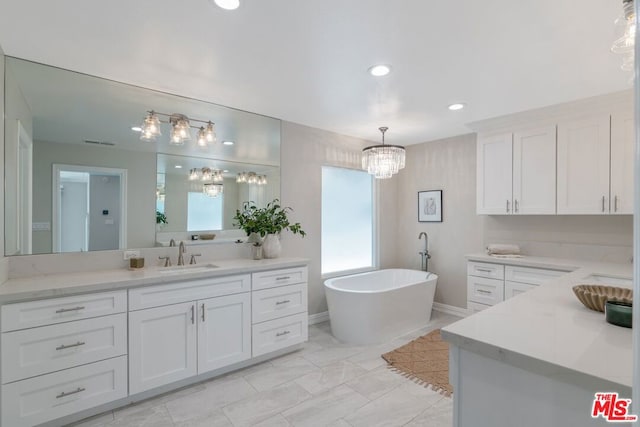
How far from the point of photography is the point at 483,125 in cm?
371

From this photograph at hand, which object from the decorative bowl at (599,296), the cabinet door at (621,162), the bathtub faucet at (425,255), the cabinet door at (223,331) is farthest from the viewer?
the bathtub faucet at (425,255)

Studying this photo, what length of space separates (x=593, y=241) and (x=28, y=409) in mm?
4993

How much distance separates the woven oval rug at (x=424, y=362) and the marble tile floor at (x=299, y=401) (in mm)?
94

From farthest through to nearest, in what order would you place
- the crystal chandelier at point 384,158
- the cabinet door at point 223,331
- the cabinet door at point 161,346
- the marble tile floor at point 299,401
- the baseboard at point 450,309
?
the baseboard at point 450,309, the crystal chandelier at point 384,158, the cabinet door at point 223,331, the cabinet door at point 161,346, the marble tile floor at point 299,401

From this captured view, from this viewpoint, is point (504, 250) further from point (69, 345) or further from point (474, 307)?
point (69, 345)

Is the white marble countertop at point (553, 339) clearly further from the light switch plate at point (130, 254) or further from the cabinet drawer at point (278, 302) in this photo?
the light switch plate at point (130, 254)

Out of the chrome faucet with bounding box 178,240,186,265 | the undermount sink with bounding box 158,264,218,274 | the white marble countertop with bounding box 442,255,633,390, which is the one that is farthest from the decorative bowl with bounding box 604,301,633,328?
the chrome faucet with bounding box 178,240,186,265

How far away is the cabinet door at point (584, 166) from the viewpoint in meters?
2.95

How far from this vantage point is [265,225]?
11.1 ft

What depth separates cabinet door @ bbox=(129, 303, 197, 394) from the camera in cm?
221

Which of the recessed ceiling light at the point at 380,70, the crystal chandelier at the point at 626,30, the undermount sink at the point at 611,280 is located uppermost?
the recessed ceiling light at the point at 380,70

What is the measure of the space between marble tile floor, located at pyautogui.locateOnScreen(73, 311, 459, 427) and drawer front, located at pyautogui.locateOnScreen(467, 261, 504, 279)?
1.58m

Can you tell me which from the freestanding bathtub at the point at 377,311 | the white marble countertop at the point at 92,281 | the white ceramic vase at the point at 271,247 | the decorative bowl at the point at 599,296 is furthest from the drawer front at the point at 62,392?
the decorative bowl at the point at 599,296

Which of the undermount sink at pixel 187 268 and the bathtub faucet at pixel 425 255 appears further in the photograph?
the bathtub faucet at pixel 425 255
